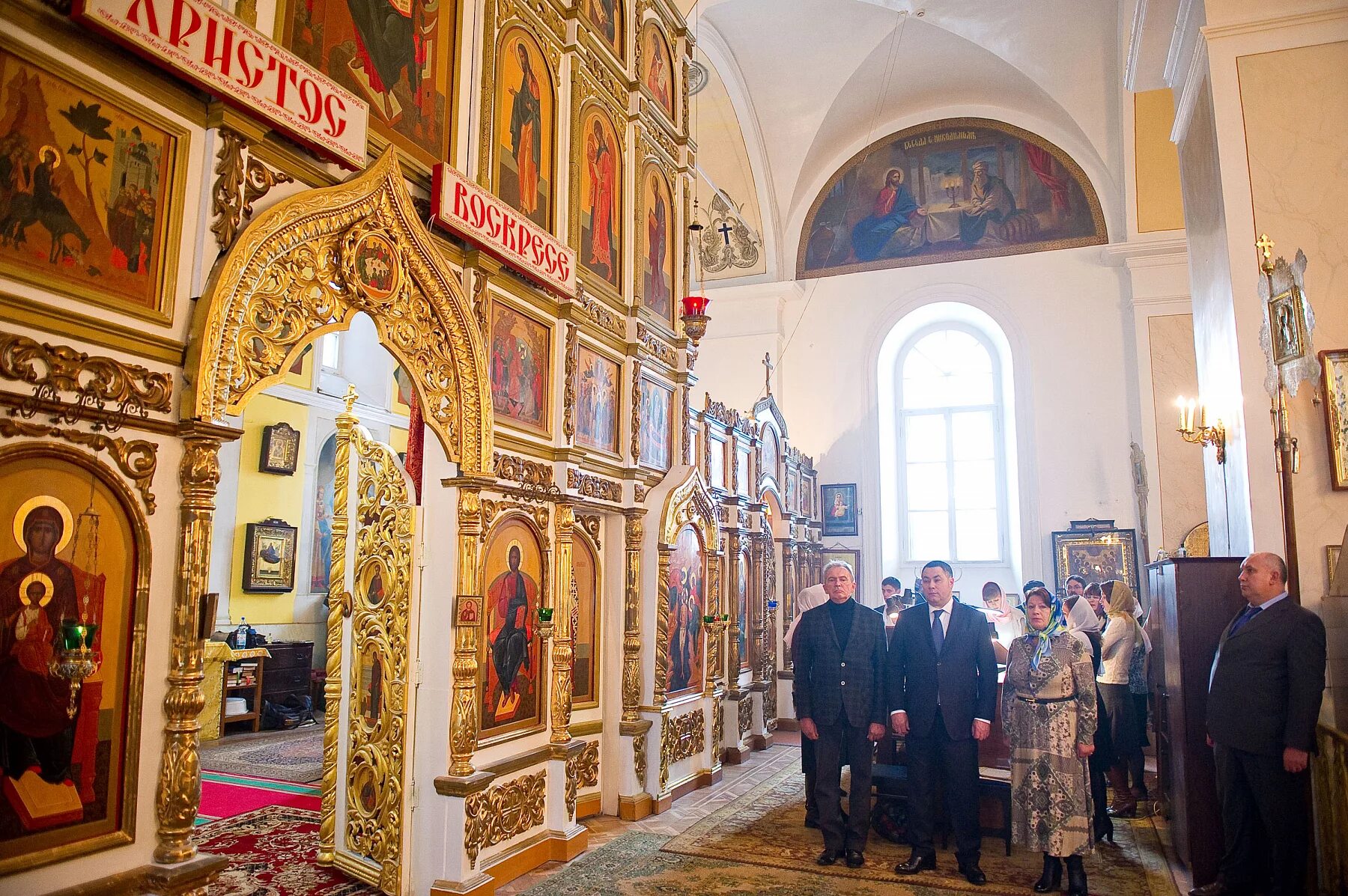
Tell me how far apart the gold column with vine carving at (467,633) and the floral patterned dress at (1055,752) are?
3.27 metres

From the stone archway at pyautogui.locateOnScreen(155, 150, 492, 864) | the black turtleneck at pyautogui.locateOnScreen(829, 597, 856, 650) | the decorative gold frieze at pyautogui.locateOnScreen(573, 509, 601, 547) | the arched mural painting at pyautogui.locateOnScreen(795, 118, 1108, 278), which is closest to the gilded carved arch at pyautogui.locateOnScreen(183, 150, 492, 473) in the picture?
the stone archway at pyautogui.locateOnScreen(155, 150, 492, 864)

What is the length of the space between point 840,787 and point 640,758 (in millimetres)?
2136

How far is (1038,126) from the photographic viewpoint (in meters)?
15.5

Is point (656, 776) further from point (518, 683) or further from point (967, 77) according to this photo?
point (967, 77)

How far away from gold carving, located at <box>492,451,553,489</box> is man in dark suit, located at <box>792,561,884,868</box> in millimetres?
2078

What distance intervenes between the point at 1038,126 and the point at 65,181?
15361mm

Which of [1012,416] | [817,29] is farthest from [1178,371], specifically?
[817,29]

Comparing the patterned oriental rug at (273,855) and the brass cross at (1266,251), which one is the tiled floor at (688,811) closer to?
the patterned oriental rug at (273,855)

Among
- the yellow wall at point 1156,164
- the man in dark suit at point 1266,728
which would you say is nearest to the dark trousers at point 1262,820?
the man in dark suit at point 1266,728

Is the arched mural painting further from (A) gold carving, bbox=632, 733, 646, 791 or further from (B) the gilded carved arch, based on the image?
(B) the gilded carved arch

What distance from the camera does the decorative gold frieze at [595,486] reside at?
23.1ft

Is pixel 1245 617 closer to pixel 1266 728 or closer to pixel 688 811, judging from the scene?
pixel 1266 728

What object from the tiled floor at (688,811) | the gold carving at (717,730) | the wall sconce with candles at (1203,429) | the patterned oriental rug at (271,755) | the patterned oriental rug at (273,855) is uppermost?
the wall sconce with candles at (1203,429)

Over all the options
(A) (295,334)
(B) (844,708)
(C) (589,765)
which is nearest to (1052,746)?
(B) (844,708)
